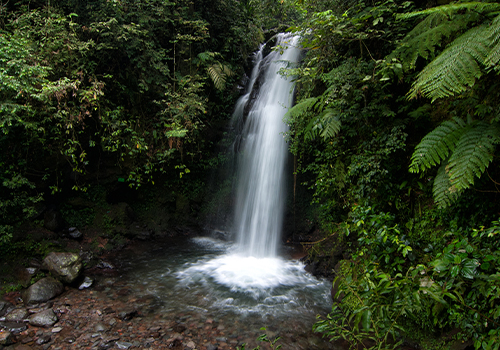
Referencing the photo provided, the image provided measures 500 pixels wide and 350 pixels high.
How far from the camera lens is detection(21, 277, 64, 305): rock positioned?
4570 mm

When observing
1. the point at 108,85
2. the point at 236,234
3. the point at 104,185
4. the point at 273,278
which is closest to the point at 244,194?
the point at 236,234

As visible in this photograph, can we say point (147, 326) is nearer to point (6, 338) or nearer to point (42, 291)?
point (6, 338)

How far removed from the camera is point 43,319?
405 cm

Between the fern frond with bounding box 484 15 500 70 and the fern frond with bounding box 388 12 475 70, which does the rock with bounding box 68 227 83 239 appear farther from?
the fern frond with bounding box 484 15 500 70

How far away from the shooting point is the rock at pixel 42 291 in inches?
180

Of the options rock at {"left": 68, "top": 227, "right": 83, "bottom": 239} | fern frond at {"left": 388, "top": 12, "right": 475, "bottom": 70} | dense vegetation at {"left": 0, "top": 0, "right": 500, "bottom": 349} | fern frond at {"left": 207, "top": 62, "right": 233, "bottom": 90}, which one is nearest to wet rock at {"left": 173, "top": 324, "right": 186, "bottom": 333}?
dense vegetation at {"left": 0, "top": 0, "right": 500, "bottom": 349}

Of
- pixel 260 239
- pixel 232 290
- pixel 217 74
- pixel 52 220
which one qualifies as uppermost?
pixel 217 74

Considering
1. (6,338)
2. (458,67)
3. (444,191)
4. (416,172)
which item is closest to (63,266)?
(6,338)

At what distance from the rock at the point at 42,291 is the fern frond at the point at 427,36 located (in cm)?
699

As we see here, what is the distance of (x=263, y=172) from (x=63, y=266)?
224 inches

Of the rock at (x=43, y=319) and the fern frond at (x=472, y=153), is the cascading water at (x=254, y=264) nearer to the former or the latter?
the rock at (x=43, y=319)

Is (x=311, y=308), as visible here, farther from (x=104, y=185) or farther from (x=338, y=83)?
(x=104, y=185)

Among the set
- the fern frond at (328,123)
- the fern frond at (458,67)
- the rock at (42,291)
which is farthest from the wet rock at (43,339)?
the fern frond at (458,67)

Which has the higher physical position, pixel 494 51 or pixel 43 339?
pixel 494 51
